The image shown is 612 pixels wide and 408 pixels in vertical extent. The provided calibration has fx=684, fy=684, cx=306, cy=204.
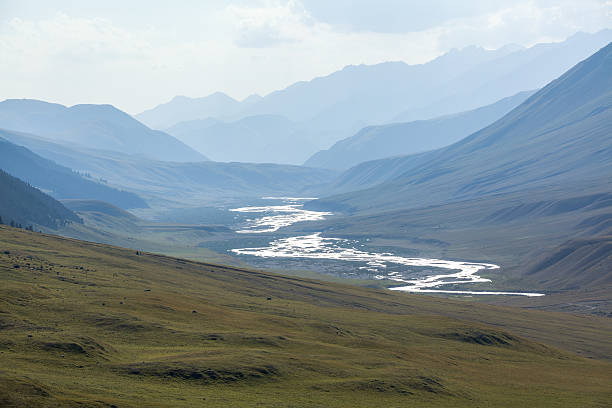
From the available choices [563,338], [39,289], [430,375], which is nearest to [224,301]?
[39,289]

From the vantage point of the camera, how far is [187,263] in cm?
16988

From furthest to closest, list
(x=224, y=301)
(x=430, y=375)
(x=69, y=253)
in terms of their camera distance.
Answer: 1. (x=69, y=253)
2. (x=224, y=301)
3. (x=430, y=375)

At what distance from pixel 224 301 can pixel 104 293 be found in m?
24.9

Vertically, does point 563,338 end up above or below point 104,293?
below

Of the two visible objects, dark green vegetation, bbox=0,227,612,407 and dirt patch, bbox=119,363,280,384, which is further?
dirt patch, bbox=119,363,280,384

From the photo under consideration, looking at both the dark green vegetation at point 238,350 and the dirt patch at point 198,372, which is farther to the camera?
the dirt patch at point 198,372

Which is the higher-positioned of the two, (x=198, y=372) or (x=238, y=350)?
(x=238, y=350)

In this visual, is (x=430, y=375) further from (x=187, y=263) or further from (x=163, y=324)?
(x=187, y=263)

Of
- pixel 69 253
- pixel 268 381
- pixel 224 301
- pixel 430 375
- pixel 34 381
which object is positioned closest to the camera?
pixel 34 381

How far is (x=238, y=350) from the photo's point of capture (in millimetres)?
77312

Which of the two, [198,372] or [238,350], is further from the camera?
[238,350]

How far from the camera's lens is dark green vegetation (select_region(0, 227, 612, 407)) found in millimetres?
62531

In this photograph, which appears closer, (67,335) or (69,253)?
(67,335)

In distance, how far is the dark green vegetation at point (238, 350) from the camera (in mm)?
62531
